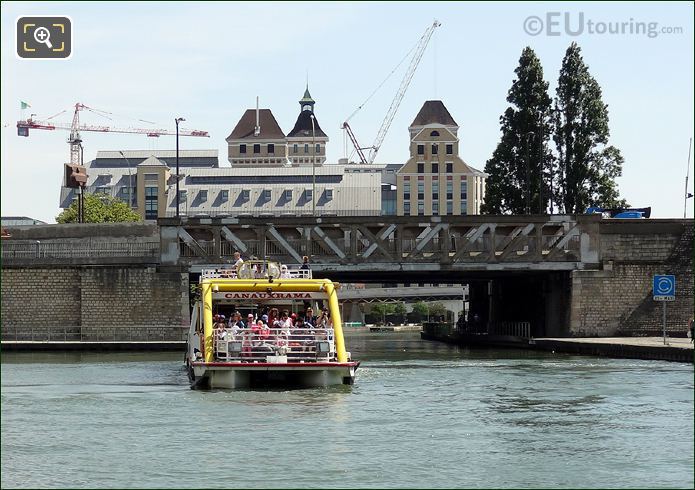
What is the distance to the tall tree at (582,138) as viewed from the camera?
303 feet

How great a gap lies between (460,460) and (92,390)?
17362 millimetres

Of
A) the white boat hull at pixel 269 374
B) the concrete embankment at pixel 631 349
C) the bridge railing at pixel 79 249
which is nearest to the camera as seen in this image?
the white boat hull at pixel 269 374

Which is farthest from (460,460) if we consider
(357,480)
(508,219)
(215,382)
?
A: (508,219)

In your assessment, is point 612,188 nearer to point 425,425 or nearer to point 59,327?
point 59,327

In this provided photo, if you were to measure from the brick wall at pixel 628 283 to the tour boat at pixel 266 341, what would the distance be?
35.2m

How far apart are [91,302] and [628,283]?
3150 cm

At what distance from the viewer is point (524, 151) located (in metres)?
94.5

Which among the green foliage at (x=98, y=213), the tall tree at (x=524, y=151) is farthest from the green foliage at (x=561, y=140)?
the green foliage at (x=98, y=213)

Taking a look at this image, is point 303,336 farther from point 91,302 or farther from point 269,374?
point 91,302

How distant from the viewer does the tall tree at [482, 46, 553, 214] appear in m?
93.2

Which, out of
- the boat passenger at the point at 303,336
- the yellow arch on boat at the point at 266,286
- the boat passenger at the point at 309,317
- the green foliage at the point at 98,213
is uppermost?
the green foliage at the point at 98,213

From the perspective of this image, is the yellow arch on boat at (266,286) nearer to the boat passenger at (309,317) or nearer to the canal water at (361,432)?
the boat passenger at (309,317)

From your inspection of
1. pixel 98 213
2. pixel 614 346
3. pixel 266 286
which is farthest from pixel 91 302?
pixel 98 213

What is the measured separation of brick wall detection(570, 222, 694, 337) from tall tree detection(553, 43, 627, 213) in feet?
56.1
